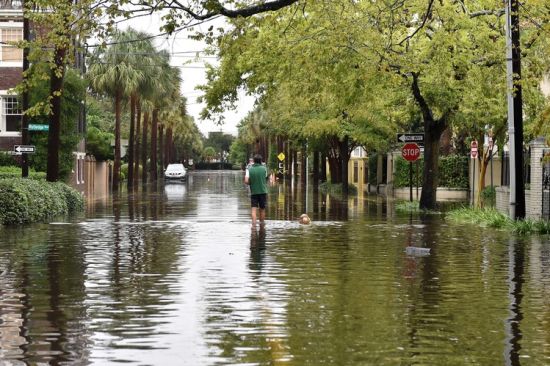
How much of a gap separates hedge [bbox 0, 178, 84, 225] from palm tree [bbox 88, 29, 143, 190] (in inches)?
1236

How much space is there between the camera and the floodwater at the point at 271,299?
8.65 meters

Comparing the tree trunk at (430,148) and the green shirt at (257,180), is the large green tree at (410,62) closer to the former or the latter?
the tree trunk at (430,148)

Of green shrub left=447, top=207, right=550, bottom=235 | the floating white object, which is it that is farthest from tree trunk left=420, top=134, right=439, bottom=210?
the floating white object

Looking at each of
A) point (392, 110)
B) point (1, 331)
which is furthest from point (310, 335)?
point (392, 110)

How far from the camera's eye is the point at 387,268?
15773mm

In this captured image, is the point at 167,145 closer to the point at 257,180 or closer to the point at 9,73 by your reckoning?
the point at 9,73

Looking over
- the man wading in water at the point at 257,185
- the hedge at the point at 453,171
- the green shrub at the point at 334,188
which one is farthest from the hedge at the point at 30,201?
the green shrub at the point at 334,188

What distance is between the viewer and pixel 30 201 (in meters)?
27.4

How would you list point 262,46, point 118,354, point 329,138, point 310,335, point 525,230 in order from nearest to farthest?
point 118,354 → point 310,335 → point 525,230 → point 262,46 → point 329,138

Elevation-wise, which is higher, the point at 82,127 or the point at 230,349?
the point at 82,127

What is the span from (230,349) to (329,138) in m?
57.7

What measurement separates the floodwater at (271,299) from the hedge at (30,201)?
3.05 meters

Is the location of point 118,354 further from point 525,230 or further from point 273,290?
point 525,230

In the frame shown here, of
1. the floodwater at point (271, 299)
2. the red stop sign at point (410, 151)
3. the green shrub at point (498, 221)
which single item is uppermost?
the red stop sign at point (410, 151)
